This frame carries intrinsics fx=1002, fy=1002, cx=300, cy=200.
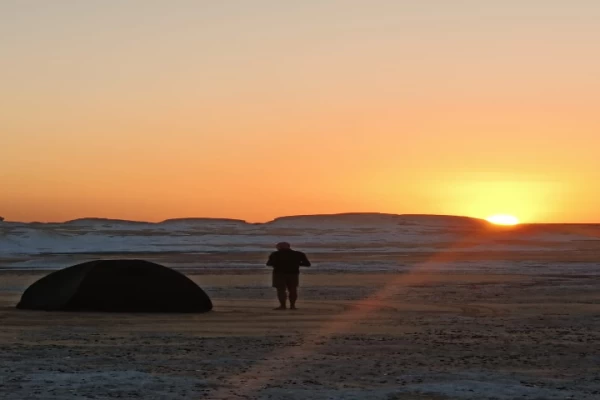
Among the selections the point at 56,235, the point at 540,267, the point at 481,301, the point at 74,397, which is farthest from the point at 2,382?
the point at 56,235

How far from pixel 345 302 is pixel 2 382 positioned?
13.5 m

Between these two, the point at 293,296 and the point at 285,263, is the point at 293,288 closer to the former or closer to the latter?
the point at 293,296

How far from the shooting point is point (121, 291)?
2102 cm

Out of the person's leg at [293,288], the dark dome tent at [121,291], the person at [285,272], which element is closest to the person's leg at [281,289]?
the person at [285,272]

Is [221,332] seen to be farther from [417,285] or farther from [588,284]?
[588,284]

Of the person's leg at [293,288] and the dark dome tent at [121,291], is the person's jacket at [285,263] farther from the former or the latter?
the dark dome tent at [121,291]

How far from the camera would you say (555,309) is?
2195 cm

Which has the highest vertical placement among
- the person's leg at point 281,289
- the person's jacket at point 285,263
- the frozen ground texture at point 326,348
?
the person's jacket at point 285,263

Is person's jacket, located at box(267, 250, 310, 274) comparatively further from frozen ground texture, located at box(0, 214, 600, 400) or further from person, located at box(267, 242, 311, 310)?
frozen ground texture, located at box(0, 214, 600, 400)

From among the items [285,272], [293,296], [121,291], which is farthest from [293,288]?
[121,291]

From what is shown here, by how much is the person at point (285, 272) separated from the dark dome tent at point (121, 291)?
1.72 metres

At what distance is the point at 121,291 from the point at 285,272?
12.1ft

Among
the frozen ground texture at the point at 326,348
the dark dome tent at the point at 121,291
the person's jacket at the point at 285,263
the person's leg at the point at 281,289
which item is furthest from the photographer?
the person's jacket at the point at 285,263

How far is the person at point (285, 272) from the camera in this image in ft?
72.5
